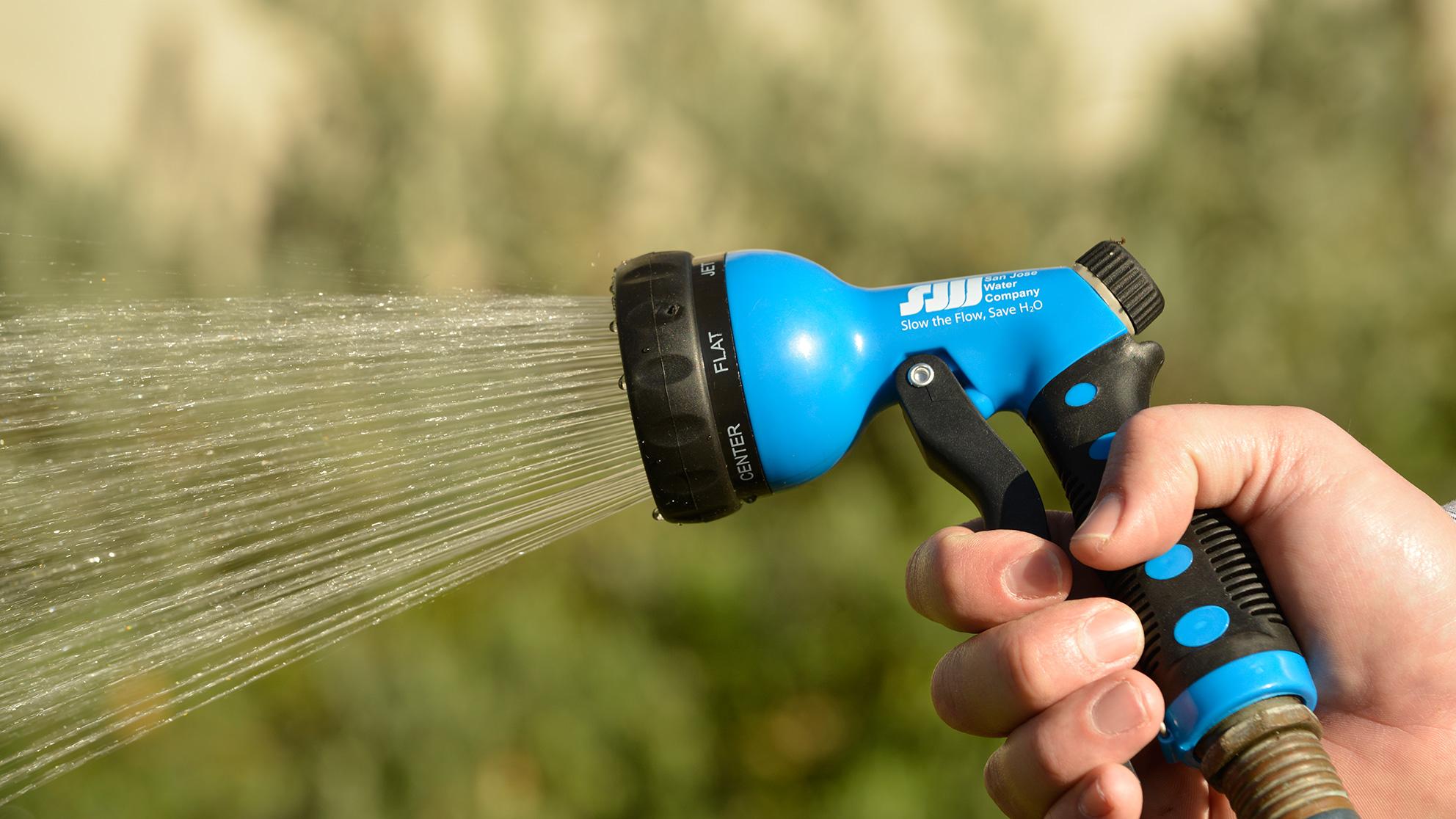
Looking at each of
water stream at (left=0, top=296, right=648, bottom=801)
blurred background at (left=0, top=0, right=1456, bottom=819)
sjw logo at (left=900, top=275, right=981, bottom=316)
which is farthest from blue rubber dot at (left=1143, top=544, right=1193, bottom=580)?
blurred background at (left=0, top=0, right=1456, bottom=819)

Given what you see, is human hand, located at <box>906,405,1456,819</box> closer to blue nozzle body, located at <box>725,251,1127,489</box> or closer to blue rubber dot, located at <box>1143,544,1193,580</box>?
blue rubber dot, located at <box>1143,544,1193,580</box>

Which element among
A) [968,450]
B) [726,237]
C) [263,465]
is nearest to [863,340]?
[968,450]

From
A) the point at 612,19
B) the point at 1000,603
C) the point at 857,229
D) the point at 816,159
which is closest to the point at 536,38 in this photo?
the point at 612,19

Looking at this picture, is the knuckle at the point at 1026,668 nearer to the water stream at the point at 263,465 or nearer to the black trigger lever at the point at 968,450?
the black trigger lever at the point at 968,450

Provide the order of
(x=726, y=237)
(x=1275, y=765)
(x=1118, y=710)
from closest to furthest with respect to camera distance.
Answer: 1. (x=1275, y=765)
2. (x=1118, y=710)
3. (x=726, y=237)

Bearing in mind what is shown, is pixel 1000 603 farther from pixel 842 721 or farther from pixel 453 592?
pixel 453 592

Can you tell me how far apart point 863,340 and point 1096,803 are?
536mm

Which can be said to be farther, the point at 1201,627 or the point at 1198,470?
the point at 1198,470

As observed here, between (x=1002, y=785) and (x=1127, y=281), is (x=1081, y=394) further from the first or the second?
(x=1002, y=785)

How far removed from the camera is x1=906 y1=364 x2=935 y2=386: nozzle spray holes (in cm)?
114

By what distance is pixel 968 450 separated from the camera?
1117 millimetres

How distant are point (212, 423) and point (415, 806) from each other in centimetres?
93

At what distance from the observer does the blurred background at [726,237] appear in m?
2.14

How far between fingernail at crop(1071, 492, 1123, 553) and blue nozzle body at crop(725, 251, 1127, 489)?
170 millimetres
